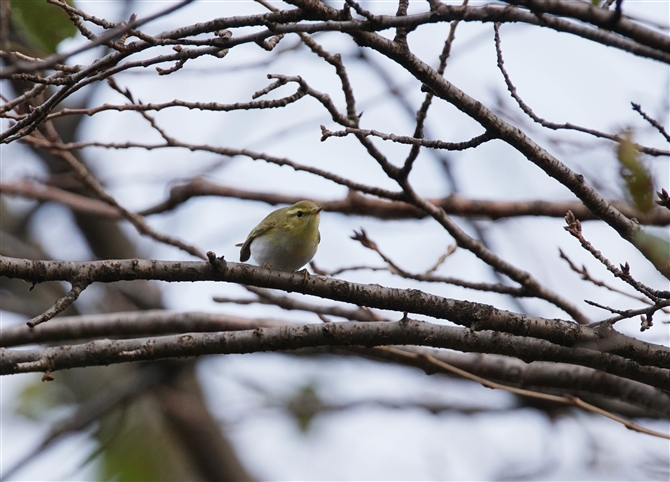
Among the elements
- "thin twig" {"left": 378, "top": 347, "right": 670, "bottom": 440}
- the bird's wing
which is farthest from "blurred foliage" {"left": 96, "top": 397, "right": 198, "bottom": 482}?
"thin twig" {"left": 378, "top": 347, "right": 670, "bottom": 440}

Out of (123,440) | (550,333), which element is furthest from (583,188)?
(123,440)

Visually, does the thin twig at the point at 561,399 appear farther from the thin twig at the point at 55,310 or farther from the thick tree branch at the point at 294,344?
the thin twig at the point at 55,310

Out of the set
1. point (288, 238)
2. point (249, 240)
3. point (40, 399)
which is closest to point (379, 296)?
point (288, 238)

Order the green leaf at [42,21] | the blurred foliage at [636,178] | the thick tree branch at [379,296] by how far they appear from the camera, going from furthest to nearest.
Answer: the green leaf at [42,21] → the thick tree branch at [379,296] → the blurred foliage at [636,178]

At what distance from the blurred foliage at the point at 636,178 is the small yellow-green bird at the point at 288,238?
309cm

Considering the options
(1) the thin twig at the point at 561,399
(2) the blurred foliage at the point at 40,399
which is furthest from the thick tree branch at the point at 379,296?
(2) the blurred foliage at the point at 40,399

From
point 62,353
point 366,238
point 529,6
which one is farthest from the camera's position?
point 366,238

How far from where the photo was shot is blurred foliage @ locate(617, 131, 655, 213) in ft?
5.97

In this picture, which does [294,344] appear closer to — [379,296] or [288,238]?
[379,296]

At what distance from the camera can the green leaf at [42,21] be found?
337cm

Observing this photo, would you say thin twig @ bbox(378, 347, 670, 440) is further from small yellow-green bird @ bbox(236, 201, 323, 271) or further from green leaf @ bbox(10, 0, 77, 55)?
green leaf @ bbox(10, 0, 77, 55)

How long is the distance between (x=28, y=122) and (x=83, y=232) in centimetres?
701

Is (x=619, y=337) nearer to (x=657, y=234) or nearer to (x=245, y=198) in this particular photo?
(x=657, y=234)

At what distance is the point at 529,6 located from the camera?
5.82 ft
